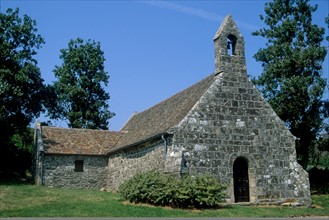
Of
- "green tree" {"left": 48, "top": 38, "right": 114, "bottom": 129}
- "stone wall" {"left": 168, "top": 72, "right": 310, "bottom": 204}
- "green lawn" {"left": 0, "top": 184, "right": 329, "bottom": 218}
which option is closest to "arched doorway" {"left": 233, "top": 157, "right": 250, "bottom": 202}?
"stone wall" {"left": 168, "top": 72, "right": 310, "bottom": 204}

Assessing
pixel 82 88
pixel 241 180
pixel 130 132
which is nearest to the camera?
pixel 241 180

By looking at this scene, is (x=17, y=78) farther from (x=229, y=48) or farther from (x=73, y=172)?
(x=229, y=48)

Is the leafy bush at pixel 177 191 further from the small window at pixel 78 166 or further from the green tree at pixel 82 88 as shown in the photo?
the green tree at pixel 82 88

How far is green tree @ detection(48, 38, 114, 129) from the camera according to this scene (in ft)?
140

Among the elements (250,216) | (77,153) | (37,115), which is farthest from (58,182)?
(250,216)

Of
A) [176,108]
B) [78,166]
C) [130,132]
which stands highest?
[176,108]

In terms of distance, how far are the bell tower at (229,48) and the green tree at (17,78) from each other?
16819 millimetres

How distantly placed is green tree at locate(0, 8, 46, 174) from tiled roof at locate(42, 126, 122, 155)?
166 inches

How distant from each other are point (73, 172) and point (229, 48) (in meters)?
14.1

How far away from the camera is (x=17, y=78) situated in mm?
30344

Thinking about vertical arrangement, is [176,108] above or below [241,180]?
above

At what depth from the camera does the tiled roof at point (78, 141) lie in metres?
27.5

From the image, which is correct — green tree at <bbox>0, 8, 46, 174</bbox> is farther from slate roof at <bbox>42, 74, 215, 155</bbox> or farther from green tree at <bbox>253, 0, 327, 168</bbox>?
green tree at <bbox>253, 0, 327, 168</bbox>

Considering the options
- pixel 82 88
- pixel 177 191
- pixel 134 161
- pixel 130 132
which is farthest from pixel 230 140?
pixel 82 88
